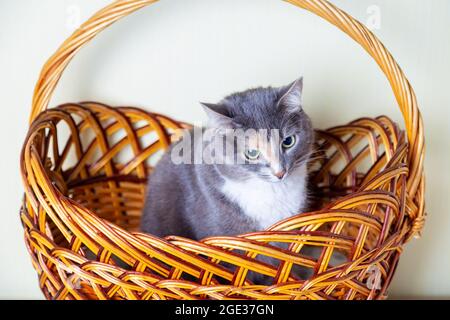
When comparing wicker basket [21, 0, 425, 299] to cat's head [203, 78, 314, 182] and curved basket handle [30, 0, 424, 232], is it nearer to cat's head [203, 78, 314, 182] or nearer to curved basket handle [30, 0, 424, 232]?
curved basket handle [30, 0, 424, 232]

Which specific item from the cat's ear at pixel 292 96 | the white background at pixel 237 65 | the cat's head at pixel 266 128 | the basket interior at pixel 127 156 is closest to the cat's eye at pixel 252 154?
the cat's head at pixel 266 128

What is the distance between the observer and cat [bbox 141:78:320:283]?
3.41ft

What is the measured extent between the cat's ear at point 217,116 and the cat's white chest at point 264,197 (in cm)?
13

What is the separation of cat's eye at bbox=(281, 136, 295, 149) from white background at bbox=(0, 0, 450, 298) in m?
0.40

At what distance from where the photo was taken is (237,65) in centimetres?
144

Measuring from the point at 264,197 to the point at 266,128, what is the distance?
0.52ft

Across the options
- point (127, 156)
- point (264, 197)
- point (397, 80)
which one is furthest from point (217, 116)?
point (127, 156)

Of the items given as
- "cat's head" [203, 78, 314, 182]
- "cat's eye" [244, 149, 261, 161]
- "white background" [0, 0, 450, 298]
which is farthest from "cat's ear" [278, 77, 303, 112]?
"white background" [0, 0, 450, 298]

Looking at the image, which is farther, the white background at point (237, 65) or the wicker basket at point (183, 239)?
the white background at point (237, 65)

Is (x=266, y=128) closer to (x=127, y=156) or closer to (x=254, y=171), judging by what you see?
(x=254, y=171)

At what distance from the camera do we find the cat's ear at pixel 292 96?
1048 mm

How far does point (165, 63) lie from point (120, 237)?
2.28 feet

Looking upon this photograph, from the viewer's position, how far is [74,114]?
1.46 meters

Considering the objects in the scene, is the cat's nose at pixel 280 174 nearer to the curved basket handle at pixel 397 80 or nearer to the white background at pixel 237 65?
the curved basket handle at pixel 397 80
